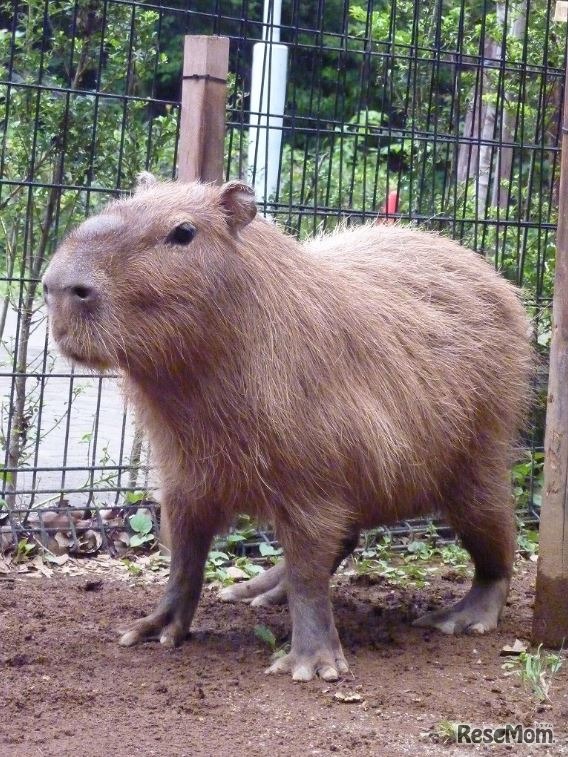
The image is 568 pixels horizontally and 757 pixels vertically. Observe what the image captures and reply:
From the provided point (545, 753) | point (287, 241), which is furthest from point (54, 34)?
point (545, 753)

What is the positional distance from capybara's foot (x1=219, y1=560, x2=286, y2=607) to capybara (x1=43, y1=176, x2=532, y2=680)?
66 centimetres

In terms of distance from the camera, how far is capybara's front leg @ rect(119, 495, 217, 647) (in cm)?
434

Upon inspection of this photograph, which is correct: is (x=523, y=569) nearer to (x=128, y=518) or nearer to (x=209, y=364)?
(x=128, y=518)

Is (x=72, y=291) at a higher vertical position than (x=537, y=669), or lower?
higher

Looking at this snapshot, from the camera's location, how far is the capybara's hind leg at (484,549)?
473 centimetres

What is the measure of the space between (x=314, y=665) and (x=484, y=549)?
47.0 inches

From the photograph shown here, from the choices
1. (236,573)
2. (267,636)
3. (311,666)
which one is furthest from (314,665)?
(236,573)

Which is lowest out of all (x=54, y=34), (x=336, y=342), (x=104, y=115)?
(x=336, y=342)

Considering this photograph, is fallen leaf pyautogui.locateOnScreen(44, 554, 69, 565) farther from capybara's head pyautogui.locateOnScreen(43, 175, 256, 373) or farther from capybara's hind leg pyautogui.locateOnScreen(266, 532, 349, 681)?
capybara's head pyautogui.locateOnScreen(43, 175, 256, 373)

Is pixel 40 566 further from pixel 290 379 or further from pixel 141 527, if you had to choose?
pixel 290 379

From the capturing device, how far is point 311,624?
404 centimetres

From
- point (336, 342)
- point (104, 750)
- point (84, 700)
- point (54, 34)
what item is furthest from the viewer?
point (54, 34)

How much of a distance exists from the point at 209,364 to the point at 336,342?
53 centimetres

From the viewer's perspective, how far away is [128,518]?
5863mm
